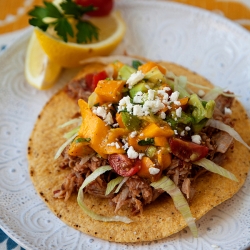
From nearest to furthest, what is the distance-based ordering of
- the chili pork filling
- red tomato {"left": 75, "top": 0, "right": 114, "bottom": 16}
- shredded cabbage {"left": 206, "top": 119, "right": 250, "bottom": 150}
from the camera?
the chili pork filling
shredded cabbage {"left": 206, "top": 119, "right": 250, "bottom": 150}
red tomato {"left": 75, "top": 0, "right": 114, "bottom": 16}

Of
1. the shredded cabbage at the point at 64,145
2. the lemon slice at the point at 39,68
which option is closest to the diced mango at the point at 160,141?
the shredded cabbage at the point at 64,145

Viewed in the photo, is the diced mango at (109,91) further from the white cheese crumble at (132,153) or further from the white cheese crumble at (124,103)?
the white cheese crumble at (132,153)

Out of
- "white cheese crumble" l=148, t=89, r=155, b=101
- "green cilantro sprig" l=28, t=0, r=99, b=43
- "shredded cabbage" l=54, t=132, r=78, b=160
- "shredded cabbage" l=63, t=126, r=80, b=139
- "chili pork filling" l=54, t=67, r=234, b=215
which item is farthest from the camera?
"green cilantro sprig" l=28, t=0, r=99, b=43

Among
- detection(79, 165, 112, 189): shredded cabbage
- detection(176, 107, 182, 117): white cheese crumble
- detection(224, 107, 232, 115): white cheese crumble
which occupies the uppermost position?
detection(176, 107, 182, 117): white cheese crumble

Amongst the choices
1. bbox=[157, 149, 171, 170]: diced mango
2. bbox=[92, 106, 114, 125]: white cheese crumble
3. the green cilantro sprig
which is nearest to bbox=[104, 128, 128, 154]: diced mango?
bbox=[92, 106, 114, 125]: white cheese crumble

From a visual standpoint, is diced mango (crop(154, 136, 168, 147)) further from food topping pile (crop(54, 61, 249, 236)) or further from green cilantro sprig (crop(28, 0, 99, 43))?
green cilantro sprig (crop(28, 0, 99, 43))

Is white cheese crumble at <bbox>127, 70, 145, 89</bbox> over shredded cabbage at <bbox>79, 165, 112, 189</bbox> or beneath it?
over

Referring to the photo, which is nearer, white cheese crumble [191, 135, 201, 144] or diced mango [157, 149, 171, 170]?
diced mango [157, 149, 171, 170]

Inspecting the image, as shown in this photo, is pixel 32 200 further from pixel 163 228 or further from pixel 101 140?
pixel 163 228

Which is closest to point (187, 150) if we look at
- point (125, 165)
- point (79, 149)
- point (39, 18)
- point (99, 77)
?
point (125, 165)
